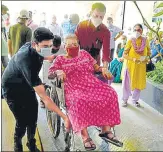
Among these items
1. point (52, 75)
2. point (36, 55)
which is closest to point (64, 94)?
point (52, 75)

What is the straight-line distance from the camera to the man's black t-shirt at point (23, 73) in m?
1.03

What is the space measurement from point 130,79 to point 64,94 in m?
0.31

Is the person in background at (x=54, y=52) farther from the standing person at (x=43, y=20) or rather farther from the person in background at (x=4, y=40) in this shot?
the person in background at (x=4, y=40)

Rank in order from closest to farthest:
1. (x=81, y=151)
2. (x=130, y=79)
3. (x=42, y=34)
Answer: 1. (x=42, y=34)
2. (x=81, y=151)
3. (x=130, y=79)

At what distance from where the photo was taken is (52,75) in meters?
1.08

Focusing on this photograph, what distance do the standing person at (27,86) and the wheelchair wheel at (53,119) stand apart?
2.2 inches

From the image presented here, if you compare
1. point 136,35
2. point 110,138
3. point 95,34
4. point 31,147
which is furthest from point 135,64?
point 31,147

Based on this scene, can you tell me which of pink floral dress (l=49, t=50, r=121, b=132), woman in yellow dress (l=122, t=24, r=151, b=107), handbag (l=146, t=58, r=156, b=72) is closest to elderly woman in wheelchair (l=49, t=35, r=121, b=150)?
pink floral dress (l=49, t=50, r=121, b=132)

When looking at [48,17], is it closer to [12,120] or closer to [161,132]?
[12,120]

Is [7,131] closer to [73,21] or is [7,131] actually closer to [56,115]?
[56,115]

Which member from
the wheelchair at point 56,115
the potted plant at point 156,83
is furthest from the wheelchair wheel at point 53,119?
the potted plant at point 156,83

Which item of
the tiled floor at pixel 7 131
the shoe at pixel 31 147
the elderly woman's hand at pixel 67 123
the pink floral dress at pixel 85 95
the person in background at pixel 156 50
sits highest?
the person in background at pixel 156 50

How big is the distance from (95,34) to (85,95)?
248 millimetres

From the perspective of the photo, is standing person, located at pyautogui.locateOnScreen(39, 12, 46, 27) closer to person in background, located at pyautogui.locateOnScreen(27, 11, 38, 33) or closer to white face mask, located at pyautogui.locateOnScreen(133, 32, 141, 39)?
person in background, located at pyautogui.locateOnScreen(27, 11, 38, 33)
